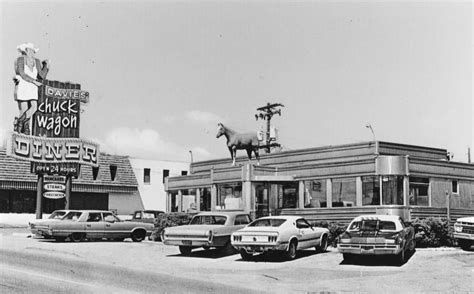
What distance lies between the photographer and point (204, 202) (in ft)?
105

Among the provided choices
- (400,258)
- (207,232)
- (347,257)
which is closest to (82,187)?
(207,232)

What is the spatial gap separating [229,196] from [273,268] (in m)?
13.3

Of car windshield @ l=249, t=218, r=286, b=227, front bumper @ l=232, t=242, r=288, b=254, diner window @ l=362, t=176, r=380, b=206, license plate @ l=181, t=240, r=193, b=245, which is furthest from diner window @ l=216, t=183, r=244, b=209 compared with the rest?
front bumper @ l=232, t=242, r=288, b=254

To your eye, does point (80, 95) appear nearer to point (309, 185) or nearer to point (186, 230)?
point (309, 185)

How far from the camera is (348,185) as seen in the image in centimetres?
2591

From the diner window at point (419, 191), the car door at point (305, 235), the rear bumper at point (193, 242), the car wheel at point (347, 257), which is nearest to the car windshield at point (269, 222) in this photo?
the car door at point (305, 235)

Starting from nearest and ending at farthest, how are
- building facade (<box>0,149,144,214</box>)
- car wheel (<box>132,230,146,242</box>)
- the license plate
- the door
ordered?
the license plate
car wheel (<box>132,230,146,242</box>)
the door
building facade (<box>0,149,144,214</box>)

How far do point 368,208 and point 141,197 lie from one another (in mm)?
28532

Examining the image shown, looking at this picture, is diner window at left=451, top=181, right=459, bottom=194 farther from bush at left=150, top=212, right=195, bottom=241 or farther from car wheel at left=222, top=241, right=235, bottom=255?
car wheel at left=222, top=241, right=235, bottom=255

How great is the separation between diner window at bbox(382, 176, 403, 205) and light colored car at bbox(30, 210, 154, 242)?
34.2 ft

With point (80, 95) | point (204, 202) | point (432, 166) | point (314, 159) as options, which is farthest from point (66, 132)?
point (432, 166)

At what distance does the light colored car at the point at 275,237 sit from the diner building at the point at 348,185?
22.8 feet

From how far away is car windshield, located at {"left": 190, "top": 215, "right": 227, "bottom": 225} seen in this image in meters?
19.3

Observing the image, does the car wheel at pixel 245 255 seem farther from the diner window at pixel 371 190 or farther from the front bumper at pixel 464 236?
the diner window at pixel 371 190
